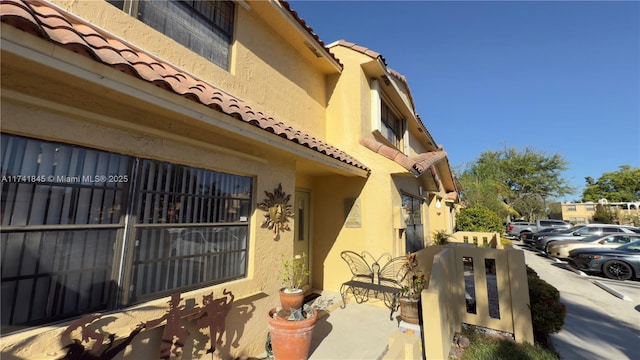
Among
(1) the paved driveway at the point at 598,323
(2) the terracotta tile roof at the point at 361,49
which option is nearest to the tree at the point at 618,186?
(1) the paved driveway at the point at 598,323

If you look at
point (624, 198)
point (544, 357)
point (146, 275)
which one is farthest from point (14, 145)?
point (624, 198)

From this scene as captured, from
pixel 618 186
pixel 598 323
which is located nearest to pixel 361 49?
pixel 598 323

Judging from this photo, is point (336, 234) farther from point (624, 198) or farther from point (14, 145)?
point (624, 198)

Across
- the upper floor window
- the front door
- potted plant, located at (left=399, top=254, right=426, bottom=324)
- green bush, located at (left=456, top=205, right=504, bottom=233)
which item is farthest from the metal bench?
green bush, located at (left=456, top=205, right=504, bottom=233)

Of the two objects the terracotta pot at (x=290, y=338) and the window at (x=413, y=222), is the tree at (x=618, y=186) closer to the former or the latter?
the window at (x=413, y=222)

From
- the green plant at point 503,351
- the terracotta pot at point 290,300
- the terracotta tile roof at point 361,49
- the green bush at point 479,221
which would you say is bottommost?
the green plant at point 503,351

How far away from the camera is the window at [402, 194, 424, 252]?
767cm

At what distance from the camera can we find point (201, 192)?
140 inches

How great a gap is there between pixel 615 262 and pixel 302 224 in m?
12.4

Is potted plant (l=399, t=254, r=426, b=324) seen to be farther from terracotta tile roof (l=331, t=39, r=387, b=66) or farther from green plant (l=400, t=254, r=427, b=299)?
terracotta tile roof (l=331, t=39, r=387, b=66)

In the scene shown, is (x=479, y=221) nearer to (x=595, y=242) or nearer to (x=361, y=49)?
(x=595, y=242)

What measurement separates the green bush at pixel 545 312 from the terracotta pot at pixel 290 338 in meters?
3.75

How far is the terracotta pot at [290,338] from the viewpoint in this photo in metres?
3.65

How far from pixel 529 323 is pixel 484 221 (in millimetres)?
13819
